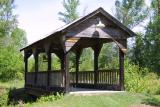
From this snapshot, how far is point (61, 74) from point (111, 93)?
9.48ft

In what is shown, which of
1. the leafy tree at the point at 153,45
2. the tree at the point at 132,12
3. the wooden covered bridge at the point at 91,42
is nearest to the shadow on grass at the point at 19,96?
the wooden covered bridge at the point at 91,42

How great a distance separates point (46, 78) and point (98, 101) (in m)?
6.18

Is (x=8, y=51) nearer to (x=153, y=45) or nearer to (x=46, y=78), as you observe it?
(x=153, y=45)

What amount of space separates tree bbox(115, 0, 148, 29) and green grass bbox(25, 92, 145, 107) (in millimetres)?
39155

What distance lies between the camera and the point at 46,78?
2408cm

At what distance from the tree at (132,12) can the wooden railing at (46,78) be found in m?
31.5

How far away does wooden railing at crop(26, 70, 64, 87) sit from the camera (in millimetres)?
21281

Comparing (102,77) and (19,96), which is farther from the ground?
(102,77)

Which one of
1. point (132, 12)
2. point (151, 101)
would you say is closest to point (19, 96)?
point (151, 101)

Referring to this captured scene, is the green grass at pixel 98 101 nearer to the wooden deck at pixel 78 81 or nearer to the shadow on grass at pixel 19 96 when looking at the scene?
the wooden deck at pixel 78 81

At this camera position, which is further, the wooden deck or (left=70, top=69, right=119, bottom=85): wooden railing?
(left=70, top=69, right=119, bottom=85): wooden railing

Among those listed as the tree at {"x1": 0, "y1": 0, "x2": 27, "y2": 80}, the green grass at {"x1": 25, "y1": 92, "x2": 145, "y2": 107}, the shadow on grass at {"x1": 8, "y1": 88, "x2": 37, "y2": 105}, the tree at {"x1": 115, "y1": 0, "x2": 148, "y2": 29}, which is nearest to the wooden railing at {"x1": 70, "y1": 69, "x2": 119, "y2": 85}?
the green grass at {"x1": 25, "y1": 92, "x2": 145, "y2": 107}

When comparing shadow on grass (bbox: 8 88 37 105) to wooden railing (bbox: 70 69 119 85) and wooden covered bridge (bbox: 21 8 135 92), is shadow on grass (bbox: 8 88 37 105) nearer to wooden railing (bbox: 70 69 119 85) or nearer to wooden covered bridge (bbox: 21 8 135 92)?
wooden covered bridge (bbox: 21 8 135 92)

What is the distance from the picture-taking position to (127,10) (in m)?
58.6
